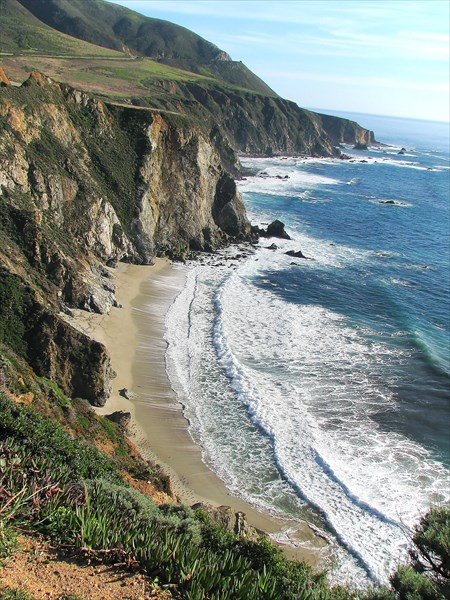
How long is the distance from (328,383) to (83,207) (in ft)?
78.0

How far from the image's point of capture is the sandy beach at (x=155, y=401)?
19.4 metres

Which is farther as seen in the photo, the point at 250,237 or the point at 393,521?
the point at 250,237

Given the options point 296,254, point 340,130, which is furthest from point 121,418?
point 340,130

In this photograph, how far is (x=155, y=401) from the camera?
26266mm

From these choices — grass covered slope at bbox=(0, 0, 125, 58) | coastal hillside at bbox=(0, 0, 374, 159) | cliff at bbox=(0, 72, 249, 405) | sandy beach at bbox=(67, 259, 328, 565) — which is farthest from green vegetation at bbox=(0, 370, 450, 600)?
grass covered slope at bbox=(0, 0, 125, 58)

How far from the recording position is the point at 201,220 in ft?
179

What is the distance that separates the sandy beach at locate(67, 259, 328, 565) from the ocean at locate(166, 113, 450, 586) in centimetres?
61

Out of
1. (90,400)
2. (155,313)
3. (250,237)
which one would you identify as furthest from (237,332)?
(250,237)

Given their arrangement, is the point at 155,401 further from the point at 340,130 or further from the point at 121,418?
the point at 340,130

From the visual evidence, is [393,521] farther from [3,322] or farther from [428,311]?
[428,311]

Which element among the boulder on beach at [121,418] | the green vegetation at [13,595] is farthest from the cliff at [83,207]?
the green vegetation at [13,595]

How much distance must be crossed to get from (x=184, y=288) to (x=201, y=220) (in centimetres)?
1465

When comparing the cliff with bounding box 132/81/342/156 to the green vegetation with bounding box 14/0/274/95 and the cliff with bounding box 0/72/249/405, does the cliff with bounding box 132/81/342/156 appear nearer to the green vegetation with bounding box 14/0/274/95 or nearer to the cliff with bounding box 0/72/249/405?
the green vegetation with bounding box 14/0/274/95

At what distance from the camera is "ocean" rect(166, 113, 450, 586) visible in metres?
20.6
